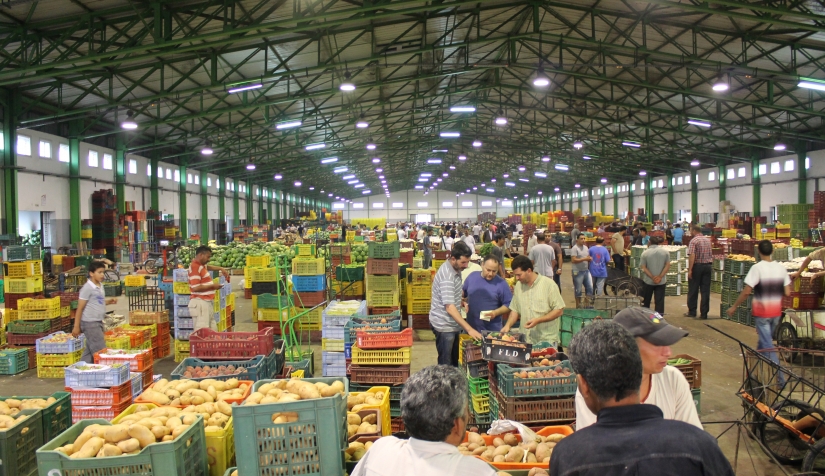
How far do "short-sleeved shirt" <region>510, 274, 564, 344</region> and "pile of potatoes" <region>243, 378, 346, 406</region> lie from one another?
2874 mm

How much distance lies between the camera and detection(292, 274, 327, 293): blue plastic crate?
10852 mm

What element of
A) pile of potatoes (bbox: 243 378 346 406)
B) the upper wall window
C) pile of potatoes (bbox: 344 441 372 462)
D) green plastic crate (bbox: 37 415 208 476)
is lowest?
pile of potatoes (bbox: 344 441 372 462)

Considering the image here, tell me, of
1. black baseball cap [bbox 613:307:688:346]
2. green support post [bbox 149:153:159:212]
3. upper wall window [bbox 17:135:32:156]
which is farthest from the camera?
green support post [bbox 149:153:159:212]

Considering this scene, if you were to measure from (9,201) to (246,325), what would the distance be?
10300mm

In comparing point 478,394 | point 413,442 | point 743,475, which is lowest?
point 743,475

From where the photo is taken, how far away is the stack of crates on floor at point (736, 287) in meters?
11.0

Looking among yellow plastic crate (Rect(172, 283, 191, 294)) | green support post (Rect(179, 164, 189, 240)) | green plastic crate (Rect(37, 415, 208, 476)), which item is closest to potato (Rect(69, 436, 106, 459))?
green plastic crate (Rect(37, 415, 208, 476))

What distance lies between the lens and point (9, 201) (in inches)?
667

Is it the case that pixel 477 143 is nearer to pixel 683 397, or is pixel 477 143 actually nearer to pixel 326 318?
pixel 326 318

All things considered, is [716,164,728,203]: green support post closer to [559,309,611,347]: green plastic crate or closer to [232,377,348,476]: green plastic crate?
[559,309,611,347]: green plastic crate

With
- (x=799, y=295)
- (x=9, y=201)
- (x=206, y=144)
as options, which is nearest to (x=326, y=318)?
(x=799, y=295)

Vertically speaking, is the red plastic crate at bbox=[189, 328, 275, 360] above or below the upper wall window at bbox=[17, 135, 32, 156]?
below

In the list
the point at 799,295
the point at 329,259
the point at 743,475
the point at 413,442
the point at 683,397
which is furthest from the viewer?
the point at 329,259

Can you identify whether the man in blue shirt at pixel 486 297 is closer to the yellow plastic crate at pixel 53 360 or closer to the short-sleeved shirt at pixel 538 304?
the short-sleeved shirt at pixel 538 304
